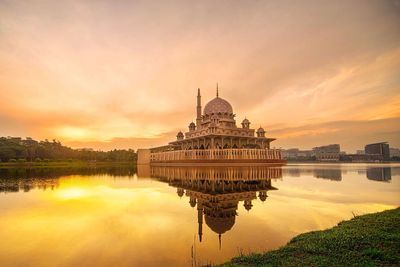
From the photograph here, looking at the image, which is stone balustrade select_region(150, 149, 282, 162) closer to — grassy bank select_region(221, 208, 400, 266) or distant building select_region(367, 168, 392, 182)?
distant building select_region(367, 168, 392, 182)

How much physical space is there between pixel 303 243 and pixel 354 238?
1556 mm

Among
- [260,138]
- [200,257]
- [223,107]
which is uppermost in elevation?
[223,107]

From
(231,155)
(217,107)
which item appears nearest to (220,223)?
(231,155)

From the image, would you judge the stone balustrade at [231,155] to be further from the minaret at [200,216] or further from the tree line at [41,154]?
the minaret at [200,216]

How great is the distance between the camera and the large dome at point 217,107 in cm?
8781

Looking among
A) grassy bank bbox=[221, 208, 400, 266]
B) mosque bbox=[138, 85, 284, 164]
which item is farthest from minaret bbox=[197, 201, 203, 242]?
mosque bbox=[138, 85, 284, 164]

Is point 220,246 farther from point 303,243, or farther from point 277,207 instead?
point 277,207

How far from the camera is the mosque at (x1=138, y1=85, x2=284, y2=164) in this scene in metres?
71.4

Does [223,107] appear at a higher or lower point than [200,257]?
higher

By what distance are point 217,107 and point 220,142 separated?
51.3 feet

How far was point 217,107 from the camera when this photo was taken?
3465 inches

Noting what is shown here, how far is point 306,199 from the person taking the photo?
53.5ft

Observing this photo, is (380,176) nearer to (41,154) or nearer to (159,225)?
(159,225)

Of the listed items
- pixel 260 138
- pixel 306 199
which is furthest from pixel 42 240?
pixel 260 138
